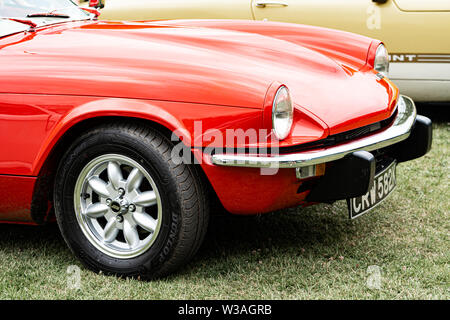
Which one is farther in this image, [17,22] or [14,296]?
[17,22]

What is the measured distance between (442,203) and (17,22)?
2.66 m

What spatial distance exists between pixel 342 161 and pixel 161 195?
2.62 feet

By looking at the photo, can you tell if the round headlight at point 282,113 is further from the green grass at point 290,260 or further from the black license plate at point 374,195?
the green grass at point 290,260

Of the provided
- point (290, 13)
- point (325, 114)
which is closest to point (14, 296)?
point (325, 114)

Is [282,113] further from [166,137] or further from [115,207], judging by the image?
[115,207]

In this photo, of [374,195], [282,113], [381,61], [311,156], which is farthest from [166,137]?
[381,61]

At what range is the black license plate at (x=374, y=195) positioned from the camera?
3125 mm

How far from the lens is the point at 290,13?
5.95 m

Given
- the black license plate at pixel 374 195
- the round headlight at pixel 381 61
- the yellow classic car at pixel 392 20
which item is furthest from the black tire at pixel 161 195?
the yellow classic car at pixel 392 20

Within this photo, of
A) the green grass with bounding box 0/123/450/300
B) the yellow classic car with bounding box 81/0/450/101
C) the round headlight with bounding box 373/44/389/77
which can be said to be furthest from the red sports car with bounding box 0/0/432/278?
the yellow classic car with bounding box 81/0/450/101

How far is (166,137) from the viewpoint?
289 cm

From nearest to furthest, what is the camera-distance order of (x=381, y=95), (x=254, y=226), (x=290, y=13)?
(x=381, y=95) → (x=254, y=226) → (x=290, y=13)
